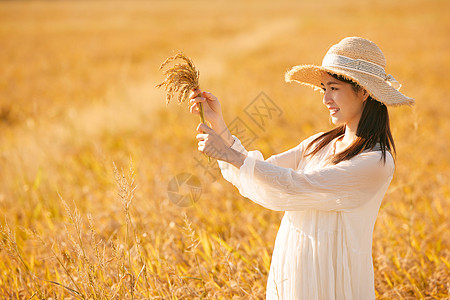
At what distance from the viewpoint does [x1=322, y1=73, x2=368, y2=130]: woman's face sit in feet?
5.21

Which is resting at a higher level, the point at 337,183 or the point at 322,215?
the point at 337,183

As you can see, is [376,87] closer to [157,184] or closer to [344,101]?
[344,101]

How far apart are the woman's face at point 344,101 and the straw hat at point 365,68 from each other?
8 cm

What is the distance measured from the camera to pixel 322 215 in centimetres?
155

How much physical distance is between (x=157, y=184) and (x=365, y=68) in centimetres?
274

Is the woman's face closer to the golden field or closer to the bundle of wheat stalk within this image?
the bundle of wheat stalk

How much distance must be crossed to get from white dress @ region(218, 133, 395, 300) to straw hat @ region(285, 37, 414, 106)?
250 millimetres

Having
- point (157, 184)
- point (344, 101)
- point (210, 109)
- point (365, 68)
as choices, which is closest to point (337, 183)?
point (344, 101)

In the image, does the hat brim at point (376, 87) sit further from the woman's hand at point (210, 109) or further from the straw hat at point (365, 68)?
the woman's hand at point (210, 109)

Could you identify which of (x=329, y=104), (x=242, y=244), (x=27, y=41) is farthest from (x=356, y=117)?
(x=27, y=41)

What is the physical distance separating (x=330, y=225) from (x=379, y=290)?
3.71ft

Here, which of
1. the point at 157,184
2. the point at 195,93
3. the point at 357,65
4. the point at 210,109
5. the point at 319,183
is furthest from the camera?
the point at 157,184

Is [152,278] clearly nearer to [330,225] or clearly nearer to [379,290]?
[330,225]

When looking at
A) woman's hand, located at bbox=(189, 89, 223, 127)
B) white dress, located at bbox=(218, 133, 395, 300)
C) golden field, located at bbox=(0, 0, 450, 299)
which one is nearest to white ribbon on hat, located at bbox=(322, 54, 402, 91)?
white dress, located at bbox=(218, 133, 395, 300)
